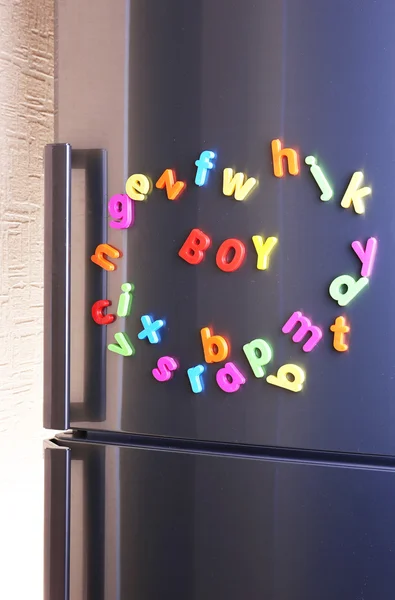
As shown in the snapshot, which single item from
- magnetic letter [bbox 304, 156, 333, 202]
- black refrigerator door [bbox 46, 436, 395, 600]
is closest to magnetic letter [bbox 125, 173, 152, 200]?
magnetic letter [bbox 304, 156, 333, 202]

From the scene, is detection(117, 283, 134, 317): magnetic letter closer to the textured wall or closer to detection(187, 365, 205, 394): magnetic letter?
detection(187, 365, 205, 394): magnetic letter

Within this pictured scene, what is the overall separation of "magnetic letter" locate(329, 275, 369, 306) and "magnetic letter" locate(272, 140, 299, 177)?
0.45 ft

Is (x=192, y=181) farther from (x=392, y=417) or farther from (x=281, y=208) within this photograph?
(x=392, y=417)

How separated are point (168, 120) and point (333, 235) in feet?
0.83

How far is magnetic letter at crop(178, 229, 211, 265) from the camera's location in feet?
2.91

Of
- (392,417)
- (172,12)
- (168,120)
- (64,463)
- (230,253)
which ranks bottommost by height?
(64,463)

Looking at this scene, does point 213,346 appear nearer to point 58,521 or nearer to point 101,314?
point 101,314

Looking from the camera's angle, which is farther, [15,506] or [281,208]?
[15,506]

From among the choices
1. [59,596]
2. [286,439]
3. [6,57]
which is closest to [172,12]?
[6,57]

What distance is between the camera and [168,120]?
0.90 meters

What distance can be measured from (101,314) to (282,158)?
312mm

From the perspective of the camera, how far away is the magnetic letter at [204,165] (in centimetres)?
88

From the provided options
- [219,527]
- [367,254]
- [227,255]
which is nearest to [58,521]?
[219,527]

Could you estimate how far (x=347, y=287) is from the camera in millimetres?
834
